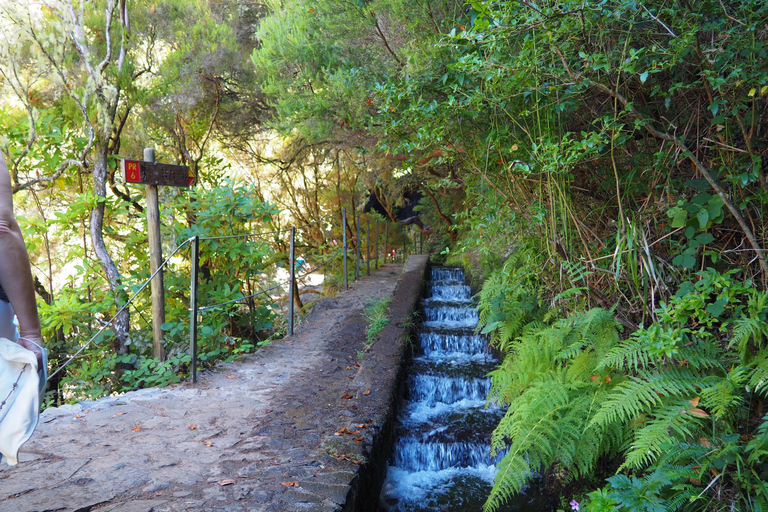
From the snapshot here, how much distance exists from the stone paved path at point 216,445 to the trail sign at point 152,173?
1.99 m

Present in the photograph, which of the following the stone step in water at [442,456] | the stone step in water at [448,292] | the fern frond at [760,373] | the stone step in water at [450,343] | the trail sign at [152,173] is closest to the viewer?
the fern frond at [760,373]

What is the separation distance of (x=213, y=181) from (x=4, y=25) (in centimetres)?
332

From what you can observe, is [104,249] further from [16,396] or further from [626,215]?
[626,215]

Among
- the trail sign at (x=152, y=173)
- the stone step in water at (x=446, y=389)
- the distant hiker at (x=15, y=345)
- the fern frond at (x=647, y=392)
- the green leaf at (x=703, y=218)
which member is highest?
the trail sign at (x=152, y=173)

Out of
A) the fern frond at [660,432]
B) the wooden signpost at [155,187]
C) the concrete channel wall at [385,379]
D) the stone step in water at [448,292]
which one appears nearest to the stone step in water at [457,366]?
the concrete channel wall at [385,379]

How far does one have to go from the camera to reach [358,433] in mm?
3439

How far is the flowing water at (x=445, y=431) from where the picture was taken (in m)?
3.62

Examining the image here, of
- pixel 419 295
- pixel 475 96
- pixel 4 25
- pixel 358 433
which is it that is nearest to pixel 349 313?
pixel 419 295

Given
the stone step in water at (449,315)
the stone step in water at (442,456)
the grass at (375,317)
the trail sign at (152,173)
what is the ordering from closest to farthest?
1. the stone step in water at (442,456)
2. the trail sign at (152,173)
3. the grass at (375,317)
4. the stone step in water at (449,315)

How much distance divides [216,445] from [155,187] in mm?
3033

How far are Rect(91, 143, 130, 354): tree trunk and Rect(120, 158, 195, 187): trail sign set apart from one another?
1.61m

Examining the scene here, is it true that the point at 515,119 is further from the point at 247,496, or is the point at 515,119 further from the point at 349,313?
the point at 349,313

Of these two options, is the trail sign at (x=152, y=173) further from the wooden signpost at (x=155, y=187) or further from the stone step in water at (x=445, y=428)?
the stone step in water at (x=445, y=428)

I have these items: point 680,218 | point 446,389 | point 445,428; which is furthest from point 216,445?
point 680,218
